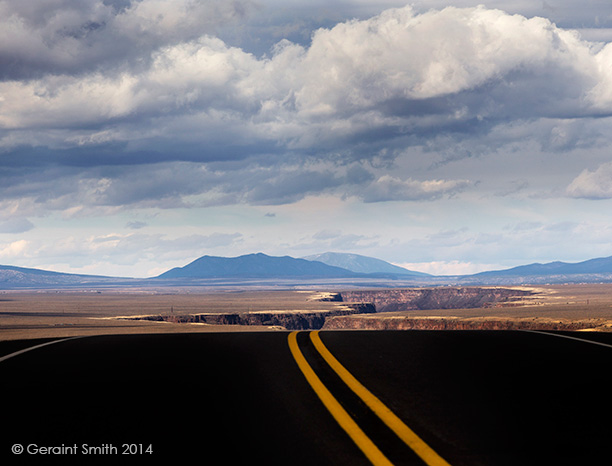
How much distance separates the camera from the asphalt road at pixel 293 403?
6105 mm

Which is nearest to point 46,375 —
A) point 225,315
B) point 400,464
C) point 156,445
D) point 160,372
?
point 160,372

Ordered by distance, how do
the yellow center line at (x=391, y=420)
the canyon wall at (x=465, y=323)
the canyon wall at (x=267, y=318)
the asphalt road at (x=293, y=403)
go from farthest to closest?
the canyon wall at (x=267, y=318) < the canyon wall at (x=465, y=323) < the asphalt road at (x=293, y=403) < the yellow center line at (x=391, y=420)

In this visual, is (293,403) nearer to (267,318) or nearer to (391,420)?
(391,420)

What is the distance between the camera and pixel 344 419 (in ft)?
23.6

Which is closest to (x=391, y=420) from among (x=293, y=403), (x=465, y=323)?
(x=293, y=403)

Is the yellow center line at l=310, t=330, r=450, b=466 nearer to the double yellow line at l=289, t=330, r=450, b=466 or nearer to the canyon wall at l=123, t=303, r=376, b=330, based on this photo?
the double yellow line at l=289, t=330, r=450, b=466

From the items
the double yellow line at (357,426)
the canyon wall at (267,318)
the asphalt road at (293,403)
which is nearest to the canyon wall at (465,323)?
the canyon wall at (267,318)

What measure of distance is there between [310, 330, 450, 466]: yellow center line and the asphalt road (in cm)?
9

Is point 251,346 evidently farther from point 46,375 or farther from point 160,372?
point 46,375

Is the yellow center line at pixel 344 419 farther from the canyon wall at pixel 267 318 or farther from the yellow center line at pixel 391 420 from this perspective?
the canyon wall at pixel 267 318

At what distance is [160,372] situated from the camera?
32.6ft

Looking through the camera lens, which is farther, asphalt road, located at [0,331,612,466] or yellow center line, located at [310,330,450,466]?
asphalt road, located at [0,331,612,466]

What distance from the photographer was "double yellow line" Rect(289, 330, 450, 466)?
19.5ft

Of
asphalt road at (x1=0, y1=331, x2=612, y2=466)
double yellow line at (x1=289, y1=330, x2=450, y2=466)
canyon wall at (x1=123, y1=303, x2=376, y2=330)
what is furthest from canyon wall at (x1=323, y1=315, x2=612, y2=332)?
double yellow line at (x1=289, y1=330, x2=450, y2=466)
